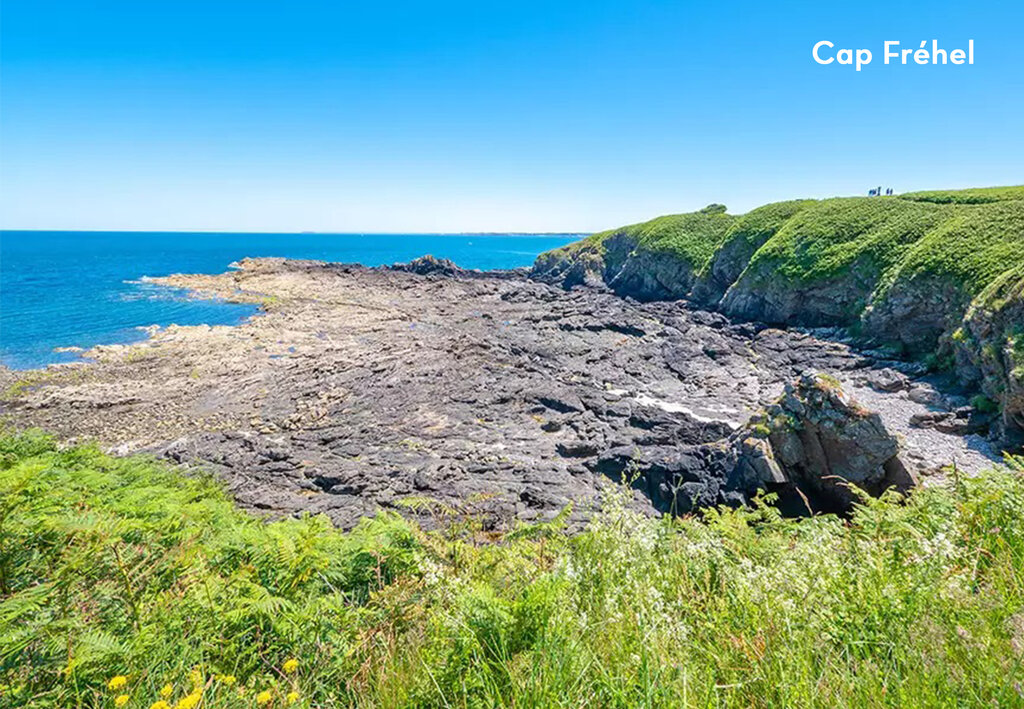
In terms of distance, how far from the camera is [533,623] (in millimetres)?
3189

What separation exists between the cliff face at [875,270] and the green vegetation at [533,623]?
69.0 ft

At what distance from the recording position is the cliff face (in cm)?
2275

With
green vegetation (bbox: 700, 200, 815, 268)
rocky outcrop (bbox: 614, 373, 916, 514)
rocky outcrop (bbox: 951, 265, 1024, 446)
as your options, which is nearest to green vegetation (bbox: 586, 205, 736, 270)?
green vegetation (bbox: 700, 200, 815, 268)

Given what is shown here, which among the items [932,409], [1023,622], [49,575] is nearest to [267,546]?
[49,575]

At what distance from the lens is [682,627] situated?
311 cm

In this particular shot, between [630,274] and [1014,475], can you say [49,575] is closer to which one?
[1014,475]

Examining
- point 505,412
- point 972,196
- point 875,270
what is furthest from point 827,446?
point 972,196

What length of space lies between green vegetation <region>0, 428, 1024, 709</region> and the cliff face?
21.0m

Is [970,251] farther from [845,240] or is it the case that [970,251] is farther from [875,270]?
[845,240]

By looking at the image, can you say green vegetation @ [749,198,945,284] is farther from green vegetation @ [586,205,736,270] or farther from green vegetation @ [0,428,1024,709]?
green vegetation @ [0,428,1024,709]

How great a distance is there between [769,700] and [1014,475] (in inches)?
227

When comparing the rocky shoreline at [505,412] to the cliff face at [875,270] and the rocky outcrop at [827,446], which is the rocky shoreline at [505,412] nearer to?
the rocky outcrop at [827,446]

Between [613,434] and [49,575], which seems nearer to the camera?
[49,575]

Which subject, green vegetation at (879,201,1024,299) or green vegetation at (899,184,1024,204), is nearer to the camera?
green vegetation at (879,201,1024,299)
